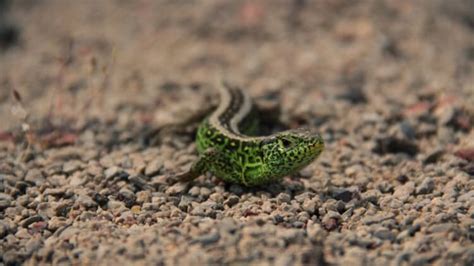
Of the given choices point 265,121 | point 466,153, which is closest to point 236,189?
point 265,121

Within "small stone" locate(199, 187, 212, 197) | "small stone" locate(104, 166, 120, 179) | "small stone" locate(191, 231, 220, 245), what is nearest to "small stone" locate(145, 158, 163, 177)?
"small stone" locate(104, 166, 120, 179)

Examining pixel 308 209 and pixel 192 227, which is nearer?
pixel 192 227

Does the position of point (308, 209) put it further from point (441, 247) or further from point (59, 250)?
point (59, 250)

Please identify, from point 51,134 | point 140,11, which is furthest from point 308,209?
point 140,11

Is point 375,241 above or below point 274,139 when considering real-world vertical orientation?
below

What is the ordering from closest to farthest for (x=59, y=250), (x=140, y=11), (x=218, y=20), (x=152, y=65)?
(x=59, y=250), (x=152, y=65), (x=218, y=20), (x=140, y=11)

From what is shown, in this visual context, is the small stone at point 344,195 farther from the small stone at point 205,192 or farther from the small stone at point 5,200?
the small stone at point 5,200

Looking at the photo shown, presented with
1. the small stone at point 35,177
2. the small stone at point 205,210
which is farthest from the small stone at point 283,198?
the small stone at point 35,177
